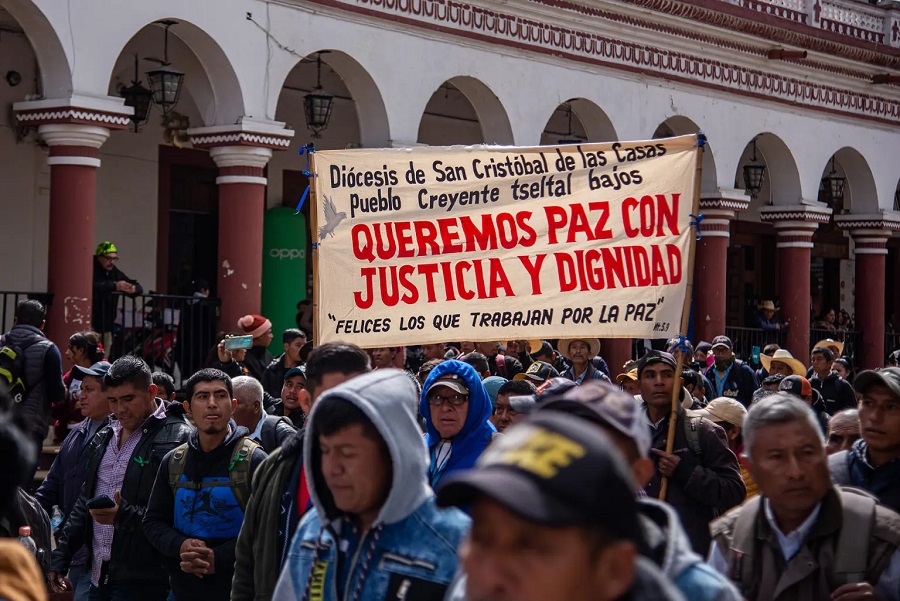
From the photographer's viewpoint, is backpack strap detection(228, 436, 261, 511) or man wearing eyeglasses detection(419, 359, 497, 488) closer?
backpack strap detection(228, 436, 261, 511)

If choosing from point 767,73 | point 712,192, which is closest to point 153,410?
point 712,192

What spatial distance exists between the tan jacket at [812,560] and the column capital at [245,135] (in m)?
11.2

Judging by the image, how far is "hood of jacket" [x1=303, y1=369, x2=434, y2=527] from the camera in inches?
131

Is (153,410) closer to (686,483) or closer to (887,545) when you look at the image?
(686,483)

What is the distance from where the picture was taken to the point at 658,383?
6414 millimetres

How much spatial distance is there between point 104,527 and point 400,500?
3593 millimetres

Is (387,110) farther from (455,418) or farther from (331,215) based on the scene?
(455,418)

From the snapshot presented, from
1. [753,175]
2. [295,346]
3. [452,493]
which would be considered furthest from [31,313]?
[753,175]

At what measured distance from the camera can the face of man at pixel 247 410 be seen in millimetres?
6629

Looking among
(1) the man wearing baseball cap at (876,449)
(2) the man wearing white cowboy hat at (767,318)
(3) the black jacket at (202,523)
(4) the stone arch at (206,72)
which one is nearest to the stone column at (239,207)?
(4) the stone arch at (206,72)

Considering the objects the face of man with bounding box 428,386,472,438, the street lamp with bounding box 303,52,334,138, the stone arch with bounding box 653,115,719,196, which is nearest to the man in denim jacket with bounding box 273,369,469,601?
the face of man with bounding box 428,386,472,438

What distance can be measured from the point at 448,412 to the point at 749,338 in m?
17.1

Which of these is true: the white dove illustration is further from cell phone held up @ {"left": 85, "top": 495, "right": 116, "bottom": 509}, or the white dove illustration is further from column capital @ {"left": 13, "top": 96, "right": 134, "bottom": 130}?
column capital @ {"left": 13, "top": 96, "right": 134, "bottom": 130}

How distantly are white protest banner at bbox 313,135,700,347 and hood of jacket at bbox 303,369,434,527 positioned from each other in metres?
3.71
